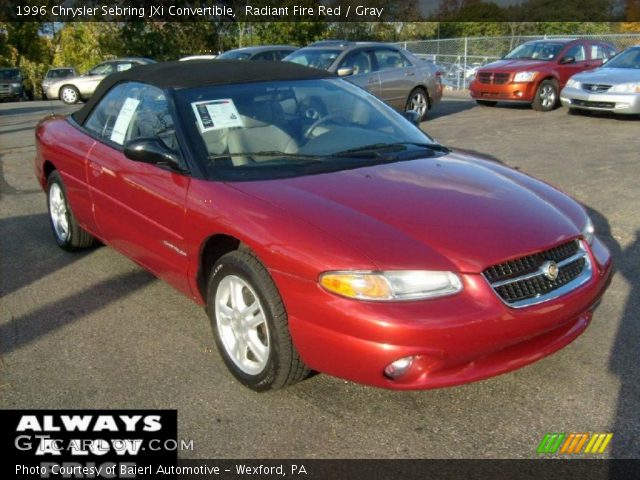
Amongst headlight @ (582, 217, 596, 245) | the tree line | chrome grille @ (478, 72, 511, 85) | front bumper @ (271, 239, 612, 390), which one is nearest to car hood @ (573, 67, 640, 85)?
chrome grille @ (478, 72, 511, 85)

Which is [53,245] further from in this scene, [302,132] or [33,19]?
[33,19]

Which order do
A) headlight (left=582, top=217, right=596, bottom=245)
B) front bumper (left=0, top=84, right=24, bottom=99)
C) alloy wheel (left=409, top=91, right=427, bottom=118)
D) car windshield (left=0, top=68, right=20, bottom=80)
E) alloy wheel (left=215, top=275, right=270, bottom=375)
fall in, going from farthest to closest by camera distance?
car windshield (left=0, top=68, right=20, bottom=80) < front bumper (left=0, top=84, right=24, bottom=99) < alloy wheel (left=409, top=91, right=427, bottom=118) < headlight (left=582, top=217, right=596, bottom=245) < alloy wheel (left=215, top=275, right=270, bottom=375)

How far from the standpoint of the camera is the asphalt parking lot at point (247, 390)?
283 centimetres

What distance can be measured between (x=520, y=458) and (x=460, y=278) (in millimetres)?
767

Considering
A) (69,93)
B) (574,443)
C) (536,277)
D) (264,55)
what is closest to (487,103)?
(264,55)

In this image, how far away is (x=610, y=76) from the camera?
11828 mm

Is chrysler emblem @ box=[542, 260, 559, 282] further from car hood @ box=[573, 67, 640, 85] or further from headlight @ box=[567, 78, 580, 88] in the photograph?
headlight @ box=[567, 78, 580, 88]

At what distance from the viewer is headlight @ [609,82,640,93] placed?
1134cm

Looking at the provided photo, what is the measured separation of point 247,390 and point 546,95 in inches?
496

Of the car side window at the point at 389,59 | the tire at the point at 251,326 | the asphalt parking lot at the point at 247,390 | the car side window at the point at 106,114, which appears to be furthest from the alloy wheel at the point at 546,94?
the tire at the point at 251,326

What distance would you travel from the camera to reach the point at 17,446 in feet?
9.41

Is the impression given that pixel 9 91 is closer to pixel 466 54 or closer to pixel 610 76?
pixel 466 54

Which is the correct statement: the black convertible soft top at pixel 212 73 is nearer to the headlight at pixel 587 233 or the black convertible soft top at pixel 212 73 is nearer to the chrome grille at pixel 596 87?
the headlight at pixel 587 233

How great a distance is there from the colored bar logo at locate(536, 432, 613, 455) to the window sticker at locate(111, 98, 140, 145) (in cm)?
314
